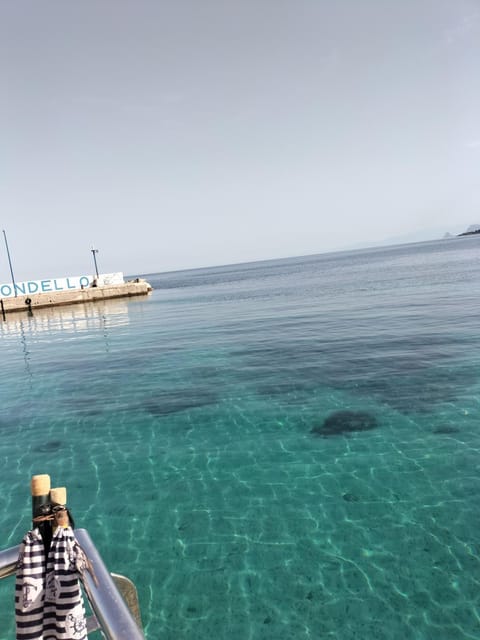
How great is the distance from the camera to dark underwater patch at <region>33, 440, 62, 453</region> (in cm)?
1302

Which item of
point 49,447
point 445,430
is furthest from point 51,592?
point 445,430

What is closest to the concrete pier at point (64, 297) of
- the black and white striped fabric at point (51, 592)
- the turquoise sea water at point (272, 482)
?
the turquoise sea water at point (272, 482)

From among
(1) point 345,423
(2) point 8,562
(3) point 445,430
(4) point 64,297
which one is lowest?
(3) point 445,430

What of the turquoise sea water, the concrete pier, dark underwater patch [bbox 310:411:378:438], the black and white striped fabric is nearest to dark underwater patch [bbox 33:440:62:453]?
the turquoise sea water

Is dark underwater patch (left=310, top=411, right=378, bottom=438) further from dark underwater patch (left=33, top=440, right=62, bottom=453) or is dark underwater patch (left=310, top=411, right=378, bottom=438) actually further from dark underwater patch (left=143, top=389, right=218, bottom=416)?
dark underwater patch (left=33, top=440, right=62, bottom=453)

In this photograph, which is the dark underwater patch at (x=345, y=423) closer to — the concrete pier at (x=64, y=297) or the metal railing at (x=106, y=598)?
the metal railing at (x=106, y=598)

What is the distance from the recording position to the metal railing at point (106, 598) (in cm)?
215

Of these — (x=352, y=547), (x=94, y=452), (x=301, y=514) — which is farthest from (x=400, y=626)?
(x=94, y=452)

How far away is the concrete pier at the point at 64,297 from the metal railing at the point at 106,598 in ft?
209

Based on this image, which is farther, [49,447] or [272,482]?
[49,447]

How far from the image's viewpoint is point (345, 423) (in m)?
13.3

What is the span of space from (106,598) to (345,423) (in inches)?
462

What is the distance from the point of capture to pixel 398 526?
337 inches

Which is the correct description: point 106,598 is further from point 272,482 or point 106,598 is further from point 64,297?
point 64,297
